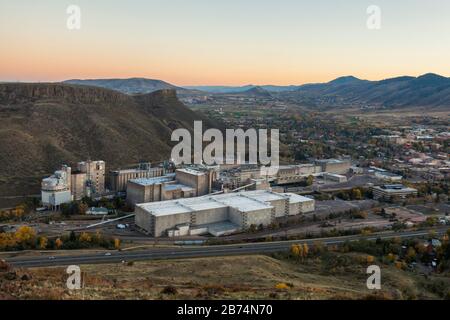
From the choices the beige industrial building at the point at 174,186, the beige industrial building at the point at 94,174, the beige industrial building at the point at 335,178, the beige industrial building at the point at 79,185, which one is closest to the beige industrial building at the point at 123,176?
the beige industrial building at the point at 94,174

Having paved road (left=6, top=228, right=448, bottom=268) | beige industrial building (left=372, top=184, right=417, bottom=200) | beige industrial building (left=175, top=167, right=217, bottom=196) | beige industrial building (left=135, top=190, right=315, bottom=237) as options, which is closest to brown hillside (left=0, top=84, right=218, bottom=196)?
beige industrial building (left=175, top=167, right=217, bottom=196)

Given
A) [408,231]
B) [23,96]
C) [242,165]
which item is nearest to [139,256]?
[408,231]

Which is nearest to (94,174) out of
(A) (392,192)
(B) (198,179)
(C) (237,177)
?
(B) (198,179)

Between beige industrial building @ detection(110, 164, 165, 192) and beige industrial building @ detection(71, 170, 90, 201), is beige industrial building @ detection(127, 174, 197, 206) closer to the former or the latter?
Answer: beige industrial building @ detection(110, 164, 165, 192)

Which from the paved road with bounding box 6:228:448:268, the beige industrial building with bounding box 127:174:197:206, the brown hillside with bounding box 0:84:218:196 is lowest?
the paved road with bounding box 6:228:448:268

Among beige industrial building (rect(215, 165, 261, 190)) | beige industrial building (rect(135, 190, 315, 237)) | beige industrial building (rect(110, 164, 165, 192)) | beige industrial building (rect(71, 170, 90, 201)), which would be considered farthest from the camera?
beige industrial building (rect(215, 165, 261, 190))

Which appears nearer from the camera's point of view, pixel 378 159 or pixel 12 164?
pixel 12 164
